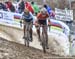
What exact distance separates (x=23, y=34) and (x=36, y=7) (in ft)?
3.87

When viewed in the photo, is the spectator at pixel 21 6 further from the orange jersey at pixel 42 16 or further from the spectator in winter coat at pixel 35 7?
the orange jersey at pixel 42 16

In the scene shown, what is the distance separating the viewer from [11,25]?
1617 centimetres

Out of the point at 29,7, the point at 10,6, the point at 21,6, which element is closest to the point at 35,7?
the point at 29,7

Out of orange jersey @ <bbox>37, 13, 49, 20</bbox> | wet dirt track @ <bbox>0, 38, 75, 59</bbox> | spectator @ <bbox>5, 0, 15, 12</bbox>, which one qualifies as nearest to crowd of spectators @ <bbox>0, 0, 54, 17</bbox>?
spectator @ <bbox>5, 0, 15, 12</bbox>

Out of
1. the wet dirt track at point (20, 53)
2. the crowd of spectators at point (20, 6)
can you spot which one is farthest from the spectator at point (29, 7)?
the wet dirt track at point (20, 53)

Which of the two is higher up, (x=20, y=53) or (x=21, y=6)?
(x=21, y=6)

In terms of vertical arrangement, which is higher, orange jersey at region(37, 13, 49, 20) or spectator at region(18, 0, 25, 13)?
spectator at region(18, 0, 25, 13)

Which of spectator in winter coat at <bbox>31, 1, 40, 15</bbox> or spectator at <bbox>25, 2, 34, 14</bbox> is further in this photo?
spectator at <bbox>25, 2, 34, 14</bbox>

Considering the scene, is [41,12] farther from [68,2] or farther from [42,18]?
[68,2]

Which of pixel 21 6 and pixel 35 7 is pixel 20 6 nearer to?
pixel 21 6

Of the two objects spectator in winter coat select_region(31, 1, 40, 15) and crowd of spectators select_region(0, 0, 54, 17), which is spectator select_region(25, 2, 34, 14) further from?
spectator in winter coat select_region(31, 1, 40, 15)

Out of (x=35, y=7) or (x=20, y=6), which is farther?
(x=20, y=6)

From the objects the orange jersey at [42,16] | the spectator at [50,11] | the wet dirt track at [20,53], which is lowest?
the wet dirt track at [20,53]

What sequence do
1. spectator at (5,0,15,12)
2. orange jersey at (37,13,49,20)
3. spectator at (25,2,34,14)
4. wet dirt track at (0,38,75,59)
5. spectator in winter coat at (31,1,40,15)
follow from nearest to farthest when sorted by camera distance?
wet dirt track at (0,38,75,59), orange jersey at (37,13,49,20), spectator in winter coat at (31,1,40,15), spectator at (25,2,34,14), spectator at (5,0,15,12)
